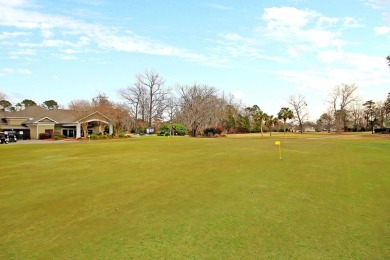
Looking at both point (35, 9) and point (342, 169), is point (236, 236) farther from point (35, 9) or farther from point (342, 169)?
point (35, 9)

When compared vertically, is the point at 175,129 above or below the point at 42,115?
below

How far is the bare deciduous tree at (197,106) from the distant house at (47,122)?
696 inches

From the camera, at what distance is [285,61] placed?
3009 centimetres

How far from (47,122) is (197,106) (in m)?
29.6

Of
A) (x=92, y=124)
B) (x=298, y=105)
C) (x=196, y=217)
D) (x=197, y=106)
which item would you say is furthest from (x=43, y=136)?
(x=298, y=105)

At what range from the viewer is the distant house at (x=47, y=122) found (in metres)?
44.2

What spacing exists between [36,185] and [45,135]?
131 ft

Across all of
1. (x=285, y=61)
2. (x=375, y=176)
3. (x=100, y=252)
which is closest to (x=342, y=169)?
(x=375, y=176)

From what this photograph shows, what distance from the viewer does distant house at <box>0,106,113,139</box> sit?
4416 centimetres

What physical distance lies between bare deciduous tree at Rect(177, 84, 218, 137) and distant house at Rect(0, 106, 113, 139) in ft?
58.0

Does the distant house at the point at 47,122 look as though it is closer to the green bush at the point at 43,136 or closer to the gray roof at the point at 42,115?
the gray roof at the point at 42,115

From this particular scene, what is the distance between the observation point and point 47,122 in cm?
4462

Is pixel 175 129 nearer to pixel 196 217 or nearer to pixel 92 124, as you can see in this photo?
pixel 92 124

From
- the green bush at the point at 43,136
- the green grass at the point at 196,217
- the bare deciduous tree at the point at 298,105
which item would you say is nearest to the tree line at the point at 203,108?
the bare deciduous tree at the point at 298,105
